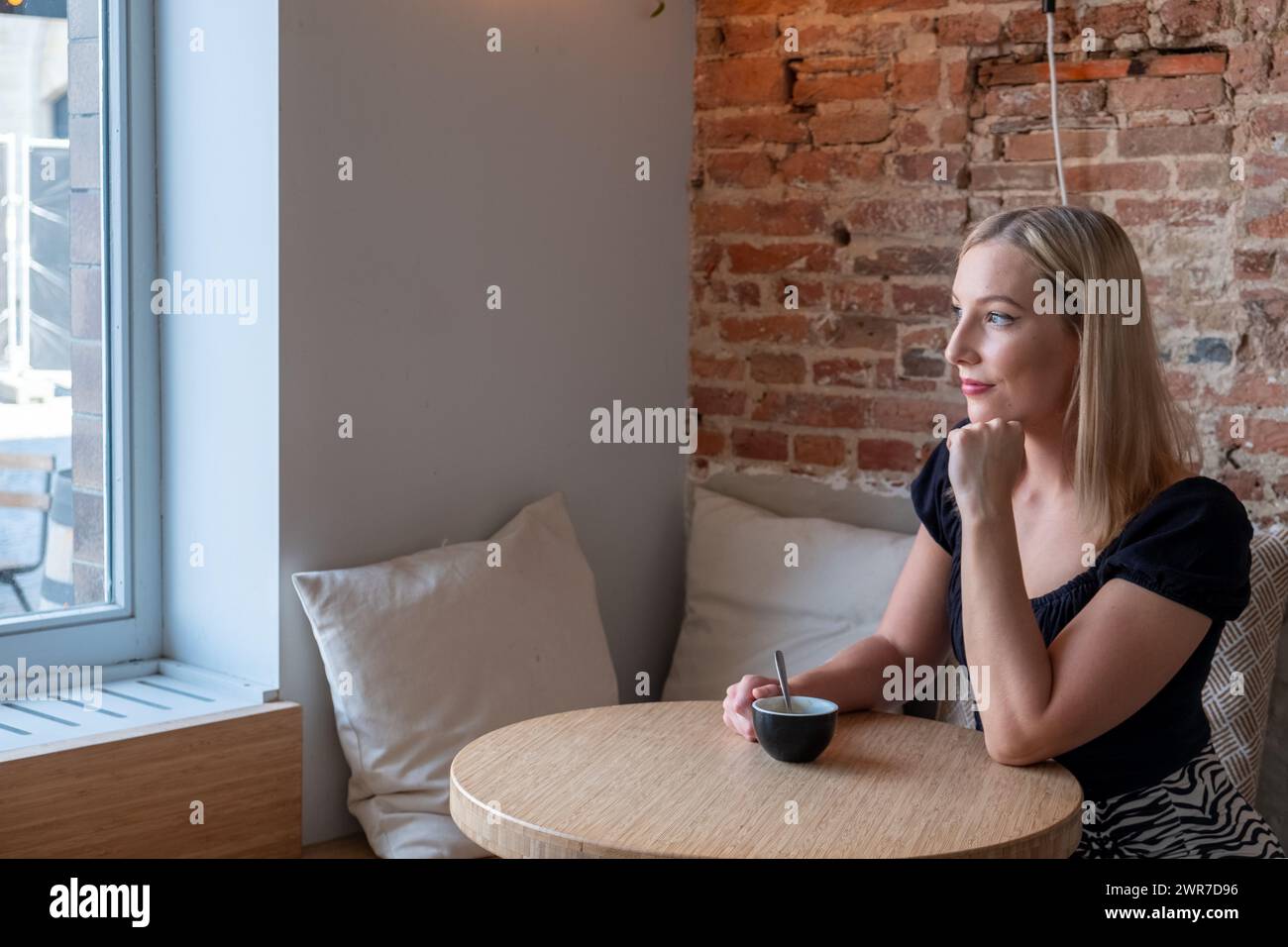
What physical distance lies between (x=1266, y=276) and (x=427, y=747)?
5.74ft

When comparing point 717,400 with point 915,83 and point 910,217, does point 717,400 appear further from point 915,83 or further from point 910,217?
point 915,83

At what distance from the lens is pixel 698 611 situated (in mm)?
3139

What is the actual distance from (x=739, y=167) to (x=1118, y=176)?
2.85 ft

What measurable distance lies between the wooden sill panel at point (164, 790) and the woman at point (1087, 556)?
0.92 metres

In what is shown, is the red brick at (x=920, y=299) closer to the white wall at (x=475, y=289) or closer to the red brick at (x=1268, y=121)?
the white wall at (x=475, y=289)

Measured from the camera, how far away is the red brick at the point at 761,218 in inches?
122

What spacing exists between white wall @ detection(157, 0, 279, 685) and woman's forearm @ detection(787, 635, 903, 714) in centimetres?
99

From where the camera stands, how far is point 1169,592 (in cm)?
176

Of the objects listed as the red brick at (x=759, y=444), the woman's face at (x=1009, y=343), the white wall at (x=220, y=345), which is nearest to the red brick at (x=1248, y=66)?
the woman's face at (x=1009, y=343)

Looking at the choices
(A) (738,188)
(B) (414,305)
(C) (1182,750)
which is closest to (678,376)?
(A) (738,188)

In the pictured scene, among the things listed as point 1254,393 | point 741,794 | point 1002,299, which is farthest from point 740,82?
point 741,794

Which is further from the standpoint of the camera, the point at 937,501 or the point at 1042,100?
the point at 1042,100

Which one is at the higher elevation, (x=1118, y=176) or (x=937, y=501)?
(x=1118, y=176)

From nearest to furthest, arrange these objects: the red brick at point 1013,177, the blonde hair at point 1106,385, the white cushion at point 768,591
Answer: the blonde hair at point 1106,385
the red brick at point 1013,177
the white cushion at point 768,591
